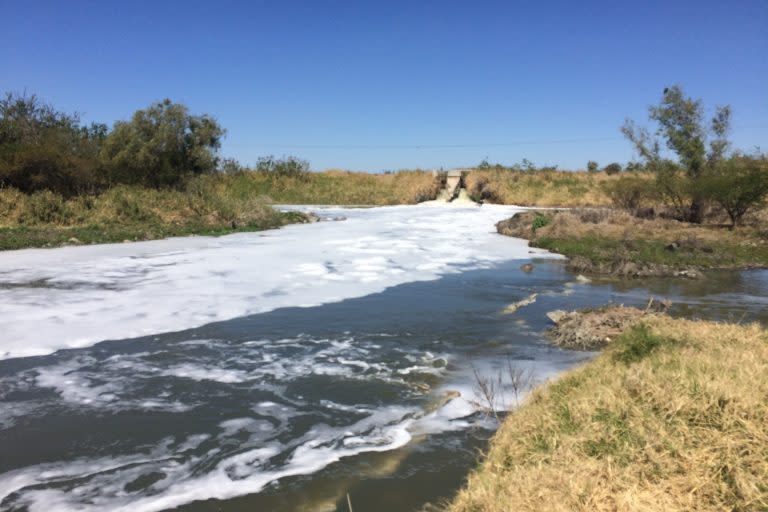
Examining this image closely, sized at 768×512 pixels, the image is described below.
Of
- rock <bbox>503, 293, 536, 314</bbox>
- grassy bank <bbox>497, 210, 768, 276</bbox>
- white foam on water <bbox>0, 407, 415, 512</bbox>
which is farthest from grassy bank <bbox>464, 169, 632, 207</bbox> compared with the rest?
white foam on water <bbox>0, 407, 415, 512</bbox>

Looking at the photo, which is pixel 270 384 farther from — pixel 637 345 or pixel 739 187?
pixel 739 187

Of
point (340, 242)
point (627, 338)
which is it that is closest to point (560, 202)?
point (340, 242)

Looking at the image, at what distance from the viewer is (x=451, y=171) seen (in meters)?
40.8

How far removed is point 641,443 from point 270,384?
372cm

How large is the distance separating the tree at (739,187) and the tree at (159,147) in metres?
22.8

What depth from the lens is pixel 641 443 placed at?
338cm

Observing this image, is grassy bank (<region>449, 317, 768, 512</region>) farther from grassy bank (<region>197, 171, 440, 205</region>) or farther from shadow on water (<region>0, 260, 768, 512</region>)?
grassy bank (<region>197, 171, 440, 205</region>)

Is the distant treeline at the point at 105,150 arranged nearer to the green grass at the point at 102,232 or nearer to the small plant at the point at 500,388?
the green grass at the point at 102,232

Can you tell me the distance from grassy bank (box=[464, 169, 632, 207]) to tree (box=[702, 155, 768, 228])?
15344 millimetres

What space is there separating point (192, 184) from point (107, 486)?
80.8ft

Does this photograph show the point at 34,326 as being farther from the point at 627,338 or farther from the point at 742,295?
the point at 742,295

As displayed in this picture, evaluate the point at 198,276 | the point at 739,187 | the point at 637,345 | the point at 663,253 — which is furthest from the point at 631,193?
the point at 637,345

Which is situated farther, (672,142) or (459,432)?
(672,142)

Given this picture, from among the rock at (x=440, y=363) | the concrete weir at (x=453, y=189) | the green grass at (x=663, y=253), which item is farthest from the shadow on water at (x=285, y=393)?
the concrete weir at (x=453, y=189)
